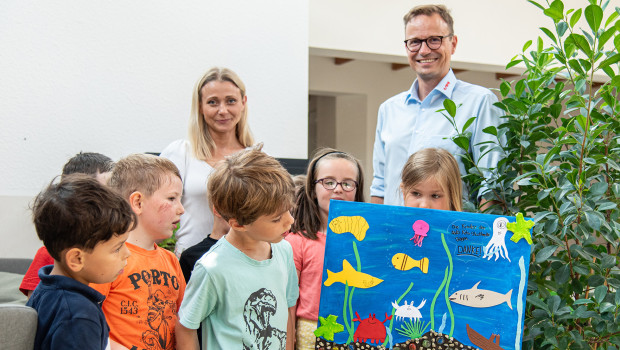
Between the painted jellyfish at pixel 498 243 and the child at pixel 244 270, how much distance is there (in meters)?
0.60

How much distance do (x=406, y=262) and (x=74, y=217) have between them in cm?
94

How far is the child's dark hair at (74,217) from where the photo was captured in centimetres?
133

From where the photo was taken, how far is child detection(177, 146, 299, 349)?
158 centimetres

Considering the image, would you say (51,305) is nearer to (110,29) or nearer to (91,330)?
(91,330)

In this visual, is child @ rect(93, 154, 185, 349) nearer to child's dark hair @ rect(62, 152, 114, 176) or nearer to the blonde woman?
the blonde woman

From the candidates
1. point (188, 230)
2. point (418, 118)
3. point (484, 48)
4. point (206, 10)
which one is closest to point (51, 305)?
point (188, 230)

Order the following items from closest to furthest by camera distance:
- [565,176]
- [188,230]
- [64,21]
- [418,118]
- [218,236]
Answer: [565,176], [218,236], [188,230], [418,118], [64,21]

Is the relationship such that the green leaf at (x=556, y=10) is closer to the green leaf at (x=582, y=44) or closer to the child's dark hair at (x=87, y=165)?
the green leaf at (x=582, y=44)

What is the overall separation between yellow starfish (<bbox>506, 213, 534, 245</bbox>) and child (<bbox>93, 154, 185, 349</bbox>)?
101 cm

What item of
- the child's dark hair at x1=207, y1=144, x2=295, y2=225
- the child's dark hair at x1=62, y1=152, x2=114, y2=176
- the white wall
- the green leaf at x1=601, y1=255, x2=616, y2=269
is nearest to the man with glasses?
the green leaf at x1=601, y1=255, x2=616, y2=269

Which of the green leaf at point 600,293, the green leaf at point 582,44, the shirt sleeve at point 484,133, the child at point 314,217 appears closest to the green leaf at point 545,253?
the green leaf at point 600,293

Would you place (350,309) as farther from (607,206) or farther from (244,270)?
(607,206)

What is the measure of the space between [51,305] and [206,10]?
3287 mm

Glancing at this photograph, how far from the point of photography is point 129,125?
13.1 ft
